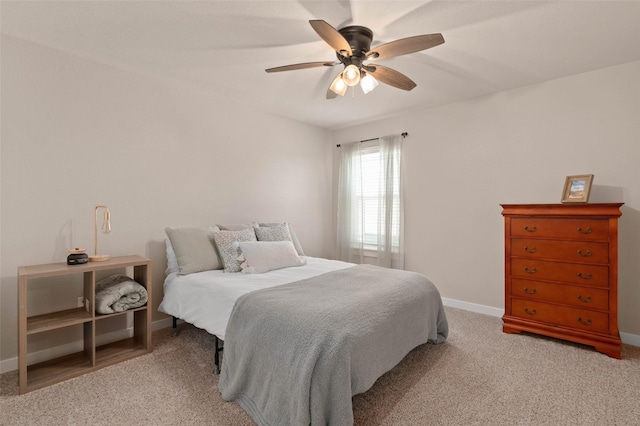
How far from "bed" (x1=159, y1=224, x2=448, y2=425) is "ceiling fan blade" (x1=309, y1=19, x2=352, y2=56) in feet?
5.27

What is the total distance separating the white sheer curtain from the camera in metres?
4.16

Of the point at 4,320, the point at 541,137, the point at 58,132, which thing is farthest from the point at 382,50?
the point at 4,320

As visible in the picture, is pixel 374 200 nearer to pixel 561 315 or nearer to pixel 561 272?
pixel 561 272

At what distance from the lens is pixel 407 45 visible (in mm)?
1890

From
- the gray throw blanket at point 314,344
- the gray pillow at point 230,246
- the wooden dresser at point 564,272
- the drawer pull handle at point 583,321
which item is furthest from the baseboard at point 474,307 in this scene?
the gray pillow at point 230,246

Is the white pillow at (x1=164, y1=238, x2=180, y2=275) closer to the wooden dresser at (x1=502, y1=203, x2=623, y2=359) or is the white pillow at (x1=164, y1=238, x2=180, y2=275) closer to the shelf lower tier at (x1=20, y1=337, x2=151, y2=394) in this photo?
the shelf lower tier at (x1=20, y1=337, x2=151, y2=394)

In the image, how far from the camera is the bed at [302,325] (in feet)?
4.93

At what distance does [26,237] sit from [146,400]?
1.59m

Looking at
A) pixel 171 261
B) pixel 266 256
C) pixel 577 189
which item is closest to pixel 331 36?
pixel 266 256

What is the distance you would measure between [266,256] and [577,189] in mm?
2950

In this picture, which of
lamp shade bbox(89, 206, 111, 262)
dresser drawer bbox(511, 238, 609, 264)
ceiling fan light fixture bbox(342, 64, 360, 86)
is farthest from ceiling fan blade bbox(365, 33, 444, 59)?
lamp shade bbox(89, 206, 111, 262)

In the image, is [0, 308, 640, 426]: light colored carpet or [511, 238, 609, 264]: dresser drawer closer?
[0, 308, 640, 426]: light colored carpet

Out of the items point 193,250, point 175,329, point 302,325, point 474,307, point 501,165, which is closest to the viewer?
point 302,325

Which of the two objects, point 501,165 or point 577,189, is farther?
point 501,165
